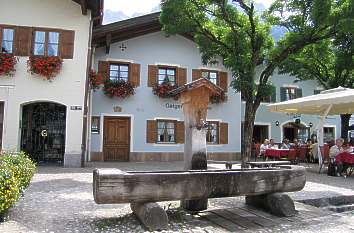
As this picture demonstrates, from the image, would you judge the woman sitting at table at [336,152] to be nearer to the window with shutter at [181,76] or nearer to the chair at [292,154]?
the chair at [292,154]

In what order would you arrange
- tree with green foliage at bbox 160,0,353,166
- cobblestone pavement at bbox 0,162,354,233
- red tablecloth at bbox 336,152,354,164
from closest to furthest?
1. cobblestone pavement at bbox 0,162,354,233
2. red tablecloth at bbox 336,152,354,164
3. tree with green foliage at bbox 160,0,353,166

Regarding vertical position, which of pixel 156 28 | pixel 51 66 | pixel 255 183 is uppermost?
pixel 156 28

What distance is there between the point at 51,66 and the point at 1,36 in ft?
6.95

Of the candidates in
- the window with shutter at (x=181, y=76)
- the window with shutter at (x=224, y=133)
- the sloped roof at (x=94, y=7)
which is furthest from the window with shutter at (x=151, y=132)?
the sloped roof at (x=94, y=7)

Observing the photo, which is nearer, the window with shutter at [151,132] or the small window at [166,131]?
the window with shutter at [151,132]

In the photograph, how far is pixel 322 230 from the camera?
5.10 meters

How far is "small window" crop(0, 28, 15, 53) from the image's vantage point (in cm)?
1292

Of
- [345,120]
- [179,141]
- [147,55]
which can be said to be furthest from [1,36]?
[345,120]

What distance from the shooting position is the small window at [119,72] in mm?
16094

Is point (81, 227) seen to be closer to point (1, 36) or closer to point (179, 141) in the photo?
point (1, 36)

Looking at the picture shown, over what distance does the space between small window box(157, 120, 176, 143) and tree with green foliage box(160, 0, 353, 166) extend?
Result: 4282mm

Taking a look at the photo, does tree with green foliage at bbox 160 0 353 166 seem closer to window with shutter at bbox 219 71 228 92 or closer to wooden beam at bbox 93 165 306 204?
window with shutter at bbox 219 71 228 92

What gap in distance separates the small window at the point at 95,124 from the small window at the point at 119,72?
1.86 m

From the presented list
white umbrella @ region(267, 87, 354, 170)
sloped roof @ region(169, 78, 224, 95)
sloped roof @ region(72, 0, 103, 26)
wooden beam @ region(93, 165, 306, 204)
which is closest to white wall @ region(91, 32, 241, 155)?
sloped roof @ region(72, 0, 103, 26)
